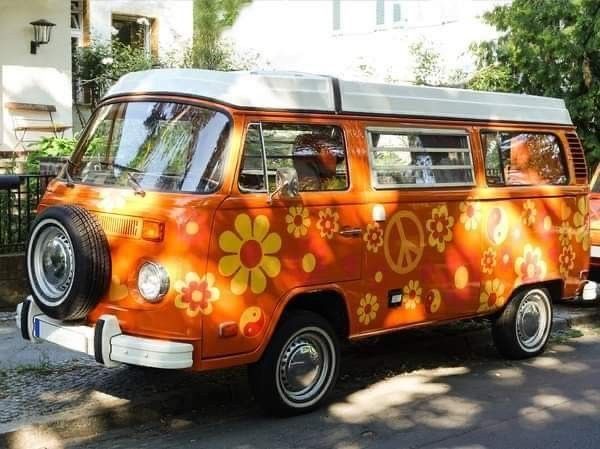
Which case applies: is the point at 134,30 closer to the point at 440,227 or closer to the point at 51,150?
the point at 51,150

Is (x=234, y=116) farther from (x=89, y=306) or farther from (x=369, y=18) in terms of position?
(x=369, y=18)

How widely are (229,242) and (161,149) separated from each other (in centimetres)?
80

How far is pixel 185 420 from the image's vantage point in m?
5.79

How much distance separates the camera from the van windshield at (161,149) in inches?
208

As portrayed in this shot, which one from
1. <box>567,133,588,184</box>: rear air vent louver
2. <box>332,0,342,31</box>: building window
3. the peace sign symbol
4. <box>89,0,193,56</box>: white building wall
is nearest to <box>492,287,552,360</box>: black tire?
<box>567,133,588,184</box>: rear air vent louver

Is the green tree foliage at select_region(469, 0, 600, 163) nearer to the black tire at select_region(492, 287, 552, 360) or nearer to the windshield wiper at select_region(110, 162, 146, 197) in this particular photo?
the black tire at select_region(492, 287, 552, 360)

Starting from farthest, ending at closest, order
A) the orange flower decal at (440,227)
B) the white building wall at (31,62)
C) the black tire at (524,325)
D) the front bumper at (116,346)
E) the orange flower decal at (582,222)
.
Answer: the white building wall at (31,62)
the orange flower decal at (582,222)
the black tire at (524,325)
the orange flower decal at (440,227)
the front bumper at (116,346)

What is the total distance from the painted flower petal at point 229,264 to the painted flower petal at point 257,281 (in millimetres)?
132

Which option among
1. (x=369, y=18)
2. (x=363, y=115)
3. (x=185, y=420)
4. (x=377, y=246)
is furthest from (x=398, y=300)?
(x=369, y=18)

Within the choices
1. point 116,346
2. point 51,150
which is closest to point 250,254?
point 116,346

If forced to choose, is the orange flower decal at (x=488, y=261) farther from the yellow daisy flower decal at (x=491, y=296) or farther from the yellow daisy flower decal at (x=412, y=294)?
the yellow daisy flower decal at (x=412, y=294)

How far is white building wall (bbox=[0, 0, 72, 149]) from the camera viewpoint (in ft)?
48.8

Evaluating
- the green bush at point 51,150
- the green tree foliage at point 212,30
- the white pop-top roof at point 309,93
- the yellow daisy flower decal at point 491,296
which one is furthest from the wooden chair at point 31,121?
Result: the yellow daisy flower decal at point 491,296

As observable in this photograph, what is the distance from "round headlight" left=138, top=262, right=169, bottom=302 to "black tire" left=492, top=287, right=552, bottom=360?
3482 mm
